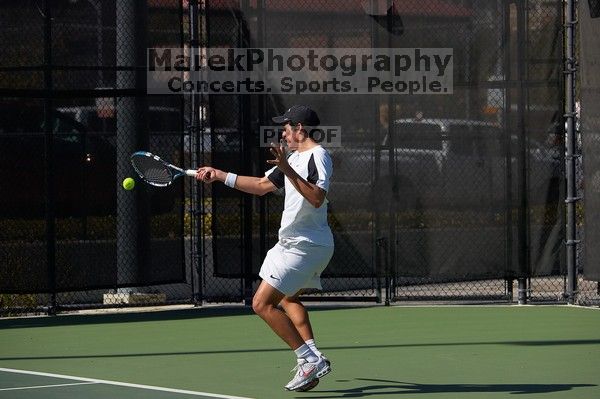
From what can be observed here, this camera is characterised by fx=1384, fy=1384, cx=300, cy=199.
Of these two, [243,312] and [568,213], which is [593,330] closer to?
[568,213]

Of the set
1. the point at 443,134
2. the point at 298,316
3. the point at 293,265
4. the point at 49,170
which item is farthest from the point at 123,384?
the point at 443,134

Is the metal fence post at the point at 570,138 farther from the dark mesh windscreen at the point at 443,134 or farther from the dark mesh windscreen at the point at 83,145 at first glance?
the dark mesh windscreen at the point at 83,145

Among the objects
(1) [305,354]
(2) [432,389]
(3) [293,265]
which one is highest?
(3) [293,265]

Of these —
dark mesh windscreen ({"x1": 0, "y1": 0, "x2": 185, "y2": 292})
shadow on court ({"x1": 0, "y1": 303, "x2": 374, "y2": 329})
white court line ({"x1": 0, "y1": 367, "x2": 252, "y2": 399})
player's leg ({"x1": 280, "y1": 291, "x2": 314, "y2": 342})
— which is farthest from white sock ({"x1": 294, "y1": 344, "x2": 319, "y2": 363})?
dark mesh windscreen ({"x1": 0, "y1": 0, "x2": 185, "y2": 292})

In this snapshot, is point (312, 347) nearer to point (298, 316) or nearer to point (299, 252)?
point (298, 316)

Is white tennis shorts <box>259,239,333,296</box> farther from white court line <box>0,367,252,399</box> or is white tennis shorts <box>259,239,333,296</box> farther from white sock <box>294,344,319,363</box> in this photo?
white court line <box>0,367,252,399</box>

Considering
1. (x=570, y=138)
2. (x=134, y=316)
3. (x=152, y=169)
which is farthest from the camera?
(x=570, y=138)

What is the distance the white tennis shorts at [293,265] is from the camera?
341 inches

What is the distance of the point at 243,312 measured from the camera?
538 inches

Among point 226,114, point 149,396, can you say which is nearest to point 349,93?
point 226,114

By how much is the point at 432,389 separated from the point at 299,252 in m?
1.21

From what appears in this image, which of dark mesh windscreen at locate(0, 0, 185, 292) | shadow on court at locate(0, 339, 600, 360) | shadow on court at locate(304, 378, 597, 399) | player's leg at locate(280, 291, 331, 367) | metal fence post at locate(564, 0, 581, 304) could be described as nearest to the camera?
shadow on court at locate(304, 378, 597, 399)

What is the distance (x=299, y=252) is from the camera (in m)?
8.71

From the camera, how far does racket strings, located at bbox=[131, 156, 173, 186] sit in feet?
31.9
